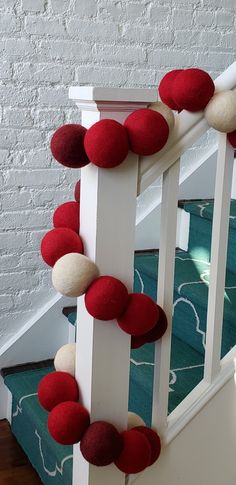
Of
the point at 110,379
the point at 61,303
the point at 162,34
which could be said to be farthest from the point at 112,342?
the point at 162,34

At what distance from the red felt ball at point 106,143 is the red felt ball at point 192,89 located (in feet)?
0.46

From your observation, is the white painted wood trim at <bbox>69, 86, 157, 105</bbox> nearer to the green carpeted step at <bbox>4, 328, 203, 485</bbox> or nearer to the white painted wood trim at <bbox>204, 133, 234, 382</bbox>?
the white painted wood trim at <bbox>204, 133, 234, 382</bbox>

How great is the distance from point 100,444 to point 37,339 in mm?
996

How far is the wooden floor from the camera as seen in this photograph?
1.83 meters

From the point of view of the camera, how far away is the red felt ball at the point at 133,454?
1.22 m

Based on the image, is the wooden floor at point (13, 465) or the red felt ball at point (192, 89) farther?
the wooden floor at point (13, 465)

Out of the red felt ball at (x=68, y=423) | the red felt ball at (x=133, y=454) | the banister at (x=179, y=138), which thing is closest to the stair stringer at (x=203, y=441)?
the red felt ball at (x=133, y=454)

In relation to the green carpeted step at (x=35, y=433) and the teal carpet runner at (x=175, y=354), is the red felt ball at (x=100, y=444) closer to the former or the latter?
the teal carpet runner at (x=175, y=354)

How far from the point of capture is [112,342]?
122cm

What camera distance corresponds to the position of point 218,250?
130 centimetres

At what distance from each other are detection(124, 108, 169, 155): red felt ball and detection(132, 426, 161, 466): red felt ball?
0.56 meters

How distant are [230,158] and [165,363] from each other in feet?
1.41

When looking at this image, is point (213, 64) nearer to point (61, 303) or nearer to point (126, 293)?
point (61, 303)

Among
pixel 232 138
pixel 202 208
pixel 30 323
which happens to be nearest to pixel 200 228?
pixel 202 208
